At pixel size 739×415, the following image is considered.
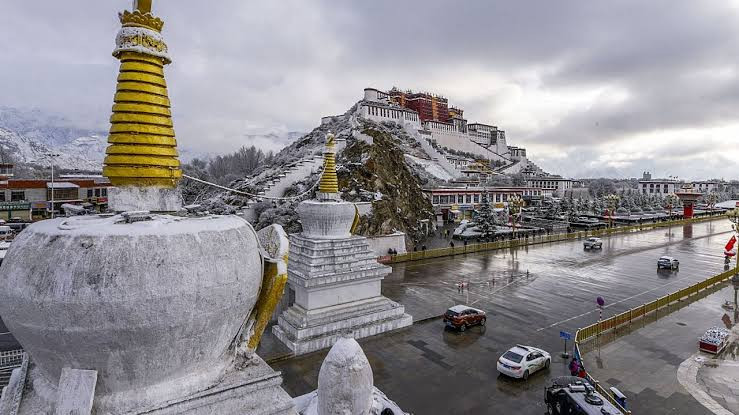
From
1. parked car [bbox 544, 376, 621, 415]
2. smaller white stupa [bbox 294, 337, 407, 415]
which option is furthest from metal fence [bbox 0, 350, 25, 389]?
parked car [bbox 544, 376, 621, 415]

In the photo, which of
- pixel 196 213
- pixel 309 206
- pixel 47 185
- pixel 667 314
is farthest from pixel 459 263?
pixel 47 185

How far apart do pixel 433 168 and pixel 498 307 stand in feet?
204

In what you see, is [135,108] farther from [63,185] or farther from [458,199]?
[458,199]

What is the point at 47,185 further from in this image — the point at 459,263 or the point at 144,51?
the point at 144,51

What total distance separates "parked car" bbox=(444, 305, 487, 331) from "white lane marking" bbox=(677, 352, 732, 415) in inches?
266

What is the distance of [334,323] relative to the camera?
15438mm

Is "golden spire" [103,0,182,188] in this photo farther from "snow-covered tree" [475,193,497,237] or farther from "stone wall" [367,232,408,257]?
"snow-covered tree" [475,193,497,237]

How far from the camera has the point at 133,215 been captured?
17.6 feet

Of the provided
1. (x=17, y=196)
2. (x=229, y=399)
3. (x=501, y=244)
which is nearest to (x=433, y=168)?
(x=501, y=244)

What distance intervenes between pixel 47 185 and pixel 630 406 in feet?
173

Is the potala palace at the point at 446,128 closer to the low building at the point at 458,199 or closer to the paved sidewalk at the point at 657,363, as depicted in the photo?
the low building at the point at 458,199

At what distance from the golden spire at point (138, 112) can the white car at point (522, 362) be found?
1119 cm

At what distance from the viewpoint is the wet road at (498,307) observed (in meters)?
11.9

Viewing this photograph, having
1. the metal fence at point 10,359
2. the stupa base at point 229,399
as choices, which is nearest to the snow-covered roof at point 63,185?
the metal fence at point 10,359
